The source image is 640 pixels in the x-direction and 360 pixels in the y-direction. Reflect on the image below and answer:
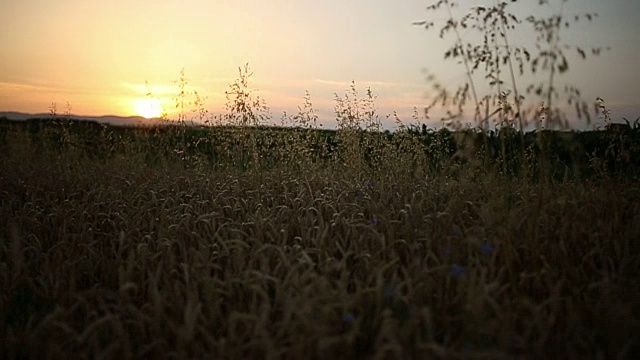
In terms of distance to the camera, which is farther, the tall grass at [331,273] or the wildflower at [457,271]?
the wildflower at [457,271]

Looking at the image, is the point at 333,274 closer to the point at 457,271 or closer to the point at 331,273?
the point at 331,273

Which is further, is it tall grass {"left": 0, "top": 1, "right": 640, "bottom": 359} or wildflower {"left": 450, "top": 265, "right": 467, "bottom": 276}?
wildflower {"left": 450, "top": 265, "right": 467, "bottom": 276}

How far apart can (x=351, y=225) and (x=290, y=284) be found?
0.91m

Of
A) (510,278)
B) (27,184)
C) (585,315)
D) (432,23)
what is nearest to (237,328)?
(510,278)

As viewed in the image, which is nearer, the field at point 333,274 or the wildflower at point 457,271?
the field at point 333,274

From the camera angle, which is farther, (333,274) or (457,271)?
(333,274)

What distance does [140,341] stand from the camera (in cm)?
254

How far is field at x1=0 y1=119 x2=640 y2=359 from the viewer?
7.23ft

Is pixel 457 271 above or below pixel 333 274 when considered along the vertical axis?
above

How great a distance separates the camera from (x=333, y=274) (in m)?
3.22

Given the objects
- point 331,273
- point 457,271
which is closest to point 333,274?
point 331,273

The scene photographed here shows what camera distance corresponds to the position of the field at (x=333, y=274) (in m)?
2.21

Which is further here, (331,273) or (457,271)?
(331,273)

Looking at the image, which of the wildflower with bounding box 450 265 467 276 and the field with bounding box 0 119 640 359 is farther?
the wildflower with bounding box 450 265 467 276
